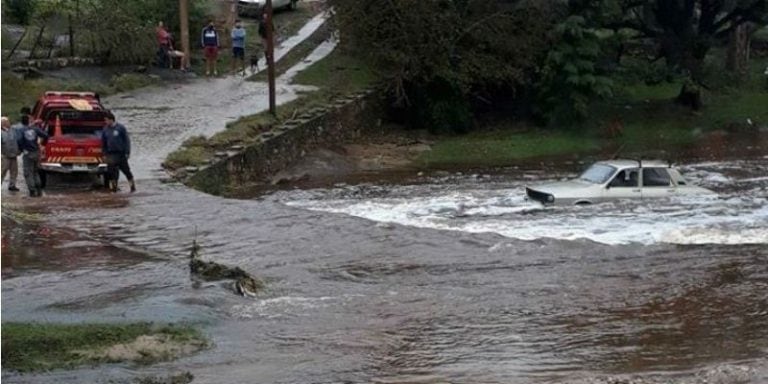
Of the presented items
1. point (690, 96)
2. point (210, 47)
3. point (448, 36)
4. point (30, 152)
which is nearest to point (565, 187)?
point (30, 152)

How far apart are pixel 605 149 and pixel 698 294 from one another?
23950 millimetres

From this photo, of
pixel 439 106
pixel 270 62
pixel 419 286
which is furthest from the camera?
pixel 439 106

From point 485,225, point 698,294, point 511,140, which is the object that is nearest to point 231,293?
point 698,294

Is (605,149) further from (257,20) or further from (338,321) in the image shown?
(338,321)

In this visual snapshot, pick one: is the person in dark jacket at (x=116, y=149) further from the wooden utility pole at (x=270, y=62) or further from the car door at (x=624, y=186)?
the car door at (x=624, y=186)

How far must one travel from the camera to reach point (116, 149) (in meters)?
24.5

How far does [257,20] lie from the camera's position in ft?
175

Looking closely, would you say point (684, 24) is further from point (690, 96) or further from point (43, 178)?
point (43, 178)

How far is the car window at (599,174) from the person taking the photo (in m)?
25.4

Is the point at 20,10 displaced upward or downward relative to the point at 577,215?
upward

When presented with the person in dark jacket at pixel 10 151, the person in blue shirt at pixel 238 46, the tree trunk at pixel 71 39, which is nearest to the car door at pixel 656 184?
the person in dark jacket at pixel 10 151

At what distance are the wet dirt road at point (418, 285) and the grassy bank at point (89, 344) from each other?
10.9 inches

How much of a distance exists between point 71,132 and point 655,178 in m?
12.2

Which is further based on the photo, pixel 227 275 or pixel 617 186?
pixel 617 186
